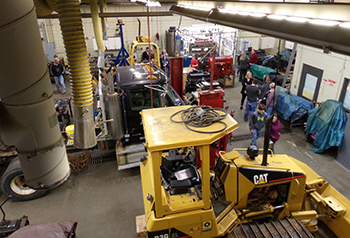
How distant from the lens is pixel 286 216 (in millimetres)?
4250

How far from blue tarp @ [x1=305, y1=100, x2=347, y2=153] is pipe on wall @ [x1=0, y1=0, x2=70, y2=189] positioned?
704cm

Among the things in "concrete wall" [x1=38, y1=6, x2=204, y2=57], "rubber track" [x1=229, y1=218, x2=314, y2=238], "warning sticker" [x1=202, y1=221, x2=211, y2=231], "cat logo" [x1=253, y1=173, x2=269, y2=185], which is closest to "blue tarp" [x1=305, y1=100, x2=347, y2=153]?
"rubber track" [x1=229, y1=218, x2=314, y2=238]

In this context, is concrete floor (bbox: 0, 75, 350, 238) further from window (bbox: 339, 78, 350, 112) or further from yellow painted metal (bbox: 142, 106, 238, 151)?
yellow painted metal (bbox: 142, 106, 238, 151)

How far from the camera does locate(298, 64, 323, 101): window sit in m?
8.88

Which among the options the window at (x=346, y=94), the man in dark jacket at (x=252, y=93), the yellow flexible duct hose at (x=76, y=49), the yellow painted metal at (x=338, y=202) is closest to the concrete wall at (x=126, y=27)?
the man in dark jacket at (x=252, y=93)

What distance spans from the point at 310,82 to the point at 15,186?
9.71 metres

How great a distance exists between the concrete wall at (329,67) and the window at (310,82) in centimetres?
17

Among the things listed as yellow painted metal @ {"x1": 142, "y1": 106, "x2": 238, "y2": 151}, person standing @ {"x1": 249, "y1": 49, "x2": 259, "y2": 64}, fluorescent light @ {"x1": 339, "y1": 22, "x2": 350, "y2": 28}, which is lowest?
person standing @ {"x1": 249, "y1": 49, "x2": 259, "y2": 64}

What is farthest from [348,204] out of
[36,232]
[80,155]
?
[80,155]

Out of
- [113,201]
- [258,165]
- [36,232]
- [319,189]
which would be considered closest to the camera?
[36,232]

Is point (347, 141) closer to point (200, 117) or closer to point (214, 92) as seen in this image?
point (214, 92)

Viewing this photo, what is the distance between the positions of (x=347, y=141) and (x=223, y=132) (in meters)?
5.05

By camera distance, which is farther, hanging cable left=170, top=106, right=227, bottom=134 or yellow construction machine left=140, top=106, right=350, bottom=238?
hanging cable left=170, top=106, right=227, bottom=134

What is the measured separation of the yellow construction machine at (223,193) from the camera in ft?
10.2
